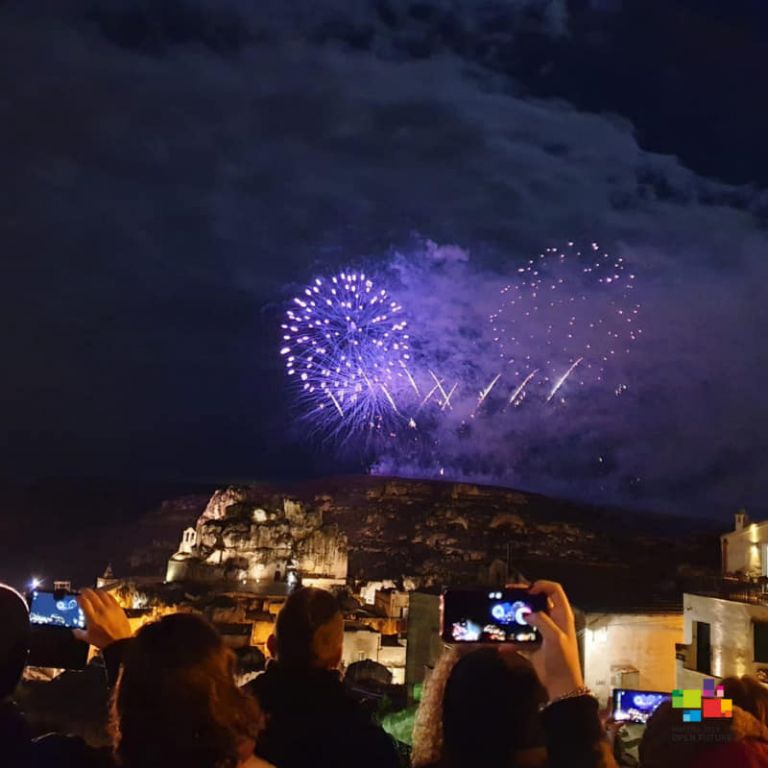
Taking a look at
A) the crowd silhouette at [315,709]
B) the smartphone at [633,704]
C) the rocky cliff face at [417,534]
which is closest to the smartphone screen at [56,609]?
the crowd silhouette at [315,709]

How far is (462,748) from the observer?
2848 mm

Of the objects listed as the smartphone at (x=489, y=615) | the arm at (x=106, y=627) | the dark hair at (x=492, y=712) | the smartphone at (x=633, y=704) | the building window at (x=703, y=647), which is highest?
the building window at (x=703, y=647)

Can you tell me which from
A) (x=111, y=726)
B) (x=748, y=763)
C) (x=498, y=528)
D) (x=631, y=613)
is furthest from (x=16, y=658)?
(x=498, y=528)

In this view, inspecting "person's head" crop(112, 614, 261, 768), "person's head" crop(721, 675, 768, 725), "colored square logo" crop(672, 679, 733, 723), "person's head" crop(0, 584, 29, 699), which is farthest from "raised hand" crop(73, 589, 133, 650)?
"person's head" crop(721, 675, 768, 725)

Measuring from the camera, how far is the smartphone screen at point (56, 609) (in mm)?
4602

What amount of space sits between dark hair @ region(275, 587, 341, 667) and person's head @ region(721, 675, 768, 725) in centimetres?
220

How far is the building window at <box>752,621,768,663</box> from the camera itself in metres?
15.5

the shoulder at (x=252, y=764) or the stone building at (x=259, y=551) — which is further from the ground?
the stone building at (x=259, y=551)

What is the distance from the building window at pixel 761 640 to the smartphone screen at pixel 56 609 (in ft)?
48.2

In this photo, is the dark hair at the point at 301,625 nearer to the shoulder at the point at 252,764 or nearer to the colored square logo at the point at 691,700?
the shoulder at the point at 252,764

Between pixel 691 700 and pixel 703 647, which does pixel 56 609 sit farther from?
pixel 703 647

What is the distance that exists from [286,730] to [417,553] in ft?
206

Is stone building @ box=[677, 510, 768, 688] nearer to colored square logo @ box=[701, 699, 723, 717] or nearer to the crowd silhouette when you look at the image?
colored square logo @ box=[701, 699, 723, 717]

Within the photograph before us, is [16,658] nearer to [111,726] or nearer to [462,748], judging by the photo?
[111,726]
